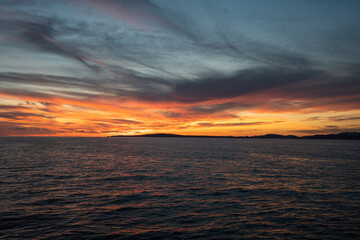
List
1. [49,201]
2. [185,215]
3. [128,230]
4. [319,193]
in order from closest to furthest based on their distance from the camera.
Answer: [128,230]
[185,215]
[49,201]
[319,193]

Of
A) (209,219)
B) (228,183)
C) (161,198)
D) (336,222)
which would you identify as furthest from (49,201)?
(336,222)

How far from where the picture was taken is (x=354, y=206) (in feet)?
81.5

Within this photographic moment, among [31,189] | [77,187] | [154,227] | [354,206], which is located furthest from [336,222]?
[31,189]

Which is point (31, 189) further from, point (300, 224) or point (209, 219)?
point (300, 224)

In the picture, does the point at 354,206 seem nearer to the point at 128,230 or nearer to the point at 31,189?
the point at 128,230

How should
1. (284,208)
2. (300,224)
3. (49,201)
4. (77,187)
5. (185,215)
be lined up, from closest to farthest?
1. (300,224)
2. (185,215)
3. (284,208)
4. (49,201)
5. (77,187)

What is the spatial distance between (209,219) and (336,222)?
1121cm

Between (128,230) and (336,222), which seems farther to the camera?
(336,222)

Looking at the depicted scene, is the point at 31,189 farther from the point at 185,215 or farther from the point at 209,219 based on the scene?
the point at 209,219

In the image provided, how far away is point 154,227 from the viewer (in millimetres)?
18875

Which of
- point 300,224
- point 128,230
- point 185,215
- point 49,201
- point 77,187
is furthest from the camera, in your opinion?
point 77,187

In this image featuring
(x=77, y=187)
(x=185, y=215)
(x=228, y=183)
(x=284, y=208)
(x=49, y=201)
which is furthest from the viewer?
(x=228, y=183)

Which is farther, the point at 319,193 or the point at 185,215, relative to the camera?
the point at 319,193

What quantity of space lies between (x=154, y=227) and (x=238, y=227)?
6.97 meters
